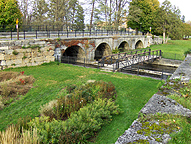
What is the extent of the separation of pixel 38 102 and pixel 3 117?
1601 millimetres

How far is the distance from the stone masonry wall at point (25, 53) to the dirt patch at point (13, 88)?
2635mm

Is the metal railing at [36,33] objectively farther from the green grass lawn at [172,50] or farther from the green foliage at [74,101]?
the green grass lawn at [172,50]

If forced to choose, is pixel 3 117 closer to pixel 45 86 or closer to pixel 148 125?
pixel 45 86

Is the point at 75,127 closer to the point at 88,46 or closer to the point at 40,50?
the point at 40,50

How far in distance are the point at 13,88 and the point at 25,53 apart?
592 centimetres

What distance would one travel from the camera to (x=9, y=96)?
26.9 feet

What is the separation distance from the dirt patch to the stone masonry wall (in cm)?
264

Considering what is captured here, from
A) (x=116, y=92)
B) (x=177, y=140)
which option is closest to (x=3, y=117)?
(x=116, y=92)

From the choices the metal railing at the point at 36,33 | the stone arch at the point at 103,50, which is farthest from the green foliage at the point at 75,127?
the stone arch at the point at 103,50

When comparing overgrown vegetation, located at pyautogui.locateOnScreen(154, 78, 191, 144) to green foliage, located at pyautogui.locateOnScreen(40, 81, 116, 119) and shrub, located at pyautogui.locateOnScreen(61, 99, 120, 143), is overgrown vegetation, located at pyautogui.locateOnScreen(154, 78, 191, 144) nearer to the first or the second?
shrub, located at pyautogui.locateOnScreen(61, 99, 120, 143)

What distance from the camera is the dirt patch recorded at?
7838 mm

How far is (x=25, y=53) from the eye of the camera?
1388 centimetres

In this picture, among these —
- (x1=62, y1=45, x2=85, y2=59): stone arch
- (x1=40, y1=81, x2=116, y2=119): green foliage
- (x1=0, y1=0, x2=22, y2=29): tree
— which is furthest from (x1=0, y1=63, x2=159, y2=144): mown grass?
(x1=0, y1=0, x2=22, y2=29): tree

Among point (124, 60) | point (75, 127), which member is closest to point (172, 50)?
point (124, 60)
